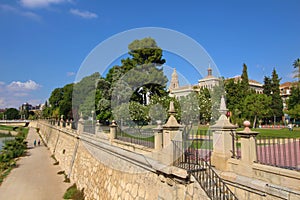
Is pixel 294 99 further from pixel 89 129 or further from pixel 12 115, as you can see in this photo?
pixel 12 115

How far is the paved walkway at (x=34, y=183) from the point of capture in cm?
1783

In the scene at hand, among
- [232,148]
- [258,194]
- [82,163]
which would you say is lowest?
[82,163]

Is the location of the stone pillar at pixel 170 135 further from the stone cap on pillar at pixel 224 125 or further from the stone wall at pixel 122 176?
the stone cap on pillar at pixel 224 125

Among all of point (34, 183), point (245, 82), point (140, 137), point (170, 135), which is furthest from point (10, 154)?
point (245, 82)

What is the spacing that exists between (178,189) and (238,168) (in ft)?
5.91

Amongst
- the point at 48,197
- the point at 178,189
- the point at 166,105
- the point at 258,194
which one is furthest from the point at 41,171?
the point at 258,194

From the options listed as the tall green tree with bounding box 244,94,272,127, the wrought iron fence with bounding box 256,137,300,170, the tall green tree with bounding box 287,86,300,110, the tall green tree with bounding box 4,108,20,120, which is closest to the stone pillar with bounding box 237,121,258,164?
the wrought iron fence with bounding box 256,137,300,170

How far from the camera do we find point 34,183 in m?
21.0

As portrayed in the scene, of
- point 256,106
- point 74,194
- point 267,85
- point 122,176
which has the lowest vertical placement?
point 74,194

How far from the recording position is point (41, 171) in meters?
25.3

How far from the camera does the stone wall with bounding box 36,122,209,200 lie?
6586 mm

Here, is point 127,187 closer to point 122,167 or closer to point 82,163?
point 122,167

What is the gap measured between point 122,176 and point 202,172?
5257 millimetres

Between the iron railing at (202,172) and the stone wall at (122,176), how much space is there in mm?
208
